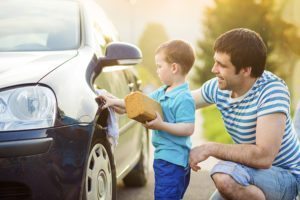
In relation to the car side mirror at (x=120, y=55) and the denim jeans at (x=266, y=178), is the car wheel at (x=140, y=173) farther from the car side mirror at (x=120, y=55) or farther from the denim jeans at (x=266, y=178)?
the denim jeans at (x=266, y=178)

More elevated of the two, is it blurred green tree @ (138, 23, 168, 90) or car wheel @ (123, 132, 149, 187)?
car wheel @ (123, 132, 149, 187)

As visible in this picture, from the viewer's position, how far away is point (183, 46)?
3729 mm

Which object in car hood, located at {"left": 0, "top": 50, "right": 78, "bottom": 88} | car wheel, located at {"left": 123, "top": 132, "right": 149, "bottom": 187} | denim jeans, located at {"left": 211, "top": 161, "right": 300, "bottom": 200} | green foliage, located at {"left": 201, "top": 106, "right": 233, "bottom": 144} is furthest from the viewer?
green foliage, located at {"left": 201, "top": 106, "right": 233, "bottom": 144}

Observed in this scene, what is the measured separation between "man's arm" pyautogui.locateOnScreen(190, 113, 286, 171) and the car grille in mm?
917

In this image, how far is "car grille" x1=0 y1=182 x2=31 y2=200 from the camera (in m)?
3.17

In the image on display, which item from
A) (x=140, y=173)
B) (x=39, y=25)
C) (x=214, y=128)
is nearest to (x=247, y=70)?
(x=39, y=25)

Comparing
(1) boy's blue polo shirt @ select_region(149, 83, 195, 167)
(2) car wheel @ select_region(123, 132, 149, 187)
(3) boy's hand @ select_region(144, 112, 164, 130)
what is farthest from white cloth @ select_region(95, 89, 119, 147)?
(2) car wheel @ select_region(123, 132, 149, 187)

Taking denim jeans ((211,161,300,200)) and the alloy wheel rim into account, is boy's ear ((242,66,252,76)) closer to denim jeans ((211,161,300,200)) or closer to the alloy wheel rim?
denim jeans ((211,161,300,200))

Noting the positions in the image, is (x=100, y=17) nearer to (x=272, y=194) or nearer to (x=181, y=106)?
(x=181, y=106)

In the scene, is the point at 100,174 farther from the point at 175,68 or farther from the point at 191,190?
the point at 191,190

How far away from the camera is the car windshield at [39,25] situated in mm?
4230

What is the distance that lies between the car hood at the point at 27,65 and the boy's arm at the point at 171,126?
0.60 m

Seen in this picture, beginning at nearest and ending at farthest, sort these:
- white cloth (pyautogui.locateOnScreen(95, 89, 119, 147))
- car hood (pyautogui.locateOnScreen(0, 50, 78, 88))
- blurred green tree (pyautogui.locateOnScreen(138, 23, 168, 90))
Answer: car hood (pyautogui.locateOnScreen(0, 50, 78, 88)), white cloth (pyautogui.locateOnScreen(95, 89, 119, 147)), blurred green tree (pyautogui.locateOnScreen(138, 23, 168, 90))

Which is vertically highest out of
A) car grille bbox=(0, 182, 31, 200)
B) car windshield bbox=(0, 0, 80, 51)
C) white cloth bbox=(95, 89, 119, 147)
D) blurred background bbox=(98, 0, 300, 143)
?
car windshield bbox=(0, 0, 80, 51)
